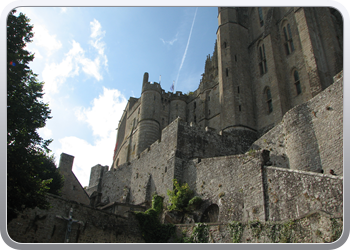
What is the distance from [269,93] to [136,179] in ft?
44.0

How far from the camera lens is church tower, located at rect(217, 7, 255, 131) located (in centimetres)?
2706

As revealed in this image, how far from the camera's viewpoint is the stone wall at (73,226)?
39.0ft

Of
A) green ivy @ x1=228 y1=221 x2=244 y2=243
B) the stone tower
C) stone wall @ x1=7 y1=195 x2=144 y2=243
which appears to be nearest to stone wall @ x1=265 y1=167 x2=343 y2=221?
green ivy @ x1=228 y1=221 x2=244 y2=243

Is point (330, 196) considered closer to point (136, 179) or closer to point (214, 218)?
point (214, 218)

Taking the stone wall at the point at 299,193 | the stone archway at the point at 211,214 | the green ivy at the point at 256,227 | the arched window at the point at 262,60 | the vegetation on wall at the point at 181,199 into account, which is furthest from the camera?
the arched window at the point at 262,60

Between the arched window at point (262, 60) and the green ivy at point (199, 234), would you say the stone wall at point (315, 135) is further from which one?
the arched window at point (262, 60)

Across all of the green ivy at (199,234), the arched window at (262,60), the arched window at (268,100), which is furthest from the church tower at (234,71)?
the green ivy at (199,234)

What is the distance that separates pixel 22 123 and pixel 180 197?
32.0 feet

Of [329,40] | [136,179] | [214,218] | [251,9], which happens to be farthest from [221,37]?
[214,218]

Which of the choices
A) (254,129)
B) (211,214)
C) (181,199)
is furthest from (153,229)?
(254,129)

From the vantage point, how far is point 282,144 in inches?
715

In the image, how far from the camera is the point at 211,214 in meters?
16.4

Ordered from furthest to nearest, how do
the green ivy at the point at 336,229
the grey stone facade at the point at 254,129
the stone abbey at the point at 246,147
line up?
1. the grey stone facade at the point at 254,129
2. the stone abbey at the point at 246,147
3. the green ivy at the point at 336,229

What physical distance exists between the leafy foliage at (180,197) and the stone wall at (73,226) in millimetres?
2847
